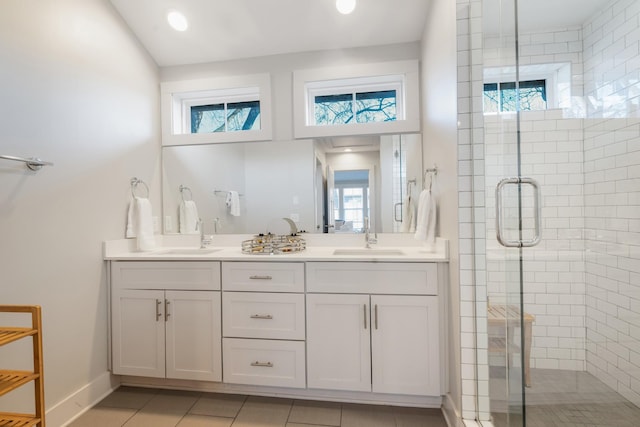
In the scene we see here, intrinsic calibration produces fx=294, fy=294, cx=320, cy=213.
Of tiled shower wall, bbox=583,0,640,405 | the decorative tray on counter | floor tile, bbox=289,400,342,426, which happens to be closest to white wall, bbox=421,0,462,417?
floor tile, bbox=289,400,342,426

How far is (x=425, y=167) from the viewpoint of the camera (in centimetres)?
212

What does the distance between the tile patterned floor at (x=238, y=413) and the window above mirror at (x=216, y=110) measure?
6.00 ft

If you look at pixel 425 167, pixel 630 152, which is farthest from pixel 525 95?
pixel 425 167

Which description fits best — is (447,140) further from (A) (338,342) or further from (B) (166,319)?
(B) (166,319)

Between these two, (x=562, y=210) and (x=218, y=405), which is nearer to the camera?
(x=562, y=210)

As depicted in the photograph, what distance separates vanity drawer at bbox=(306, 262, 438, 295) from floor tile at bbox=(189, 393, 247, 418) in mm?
824

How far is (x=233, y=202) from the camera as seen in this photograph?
2369mm

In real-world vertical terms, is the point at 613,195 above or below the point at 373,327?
above

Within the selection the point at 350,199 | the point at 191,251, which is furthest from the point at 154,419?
the point at 350,199

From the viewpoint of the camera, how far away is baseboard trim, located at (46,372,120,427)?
154cm

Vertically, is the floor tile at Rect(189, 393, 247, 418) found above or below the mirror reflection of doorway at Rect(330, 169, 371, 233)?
below

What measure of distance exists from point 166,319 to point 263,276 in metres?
0.69

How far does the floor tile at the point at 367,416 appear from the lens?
5.15 feet

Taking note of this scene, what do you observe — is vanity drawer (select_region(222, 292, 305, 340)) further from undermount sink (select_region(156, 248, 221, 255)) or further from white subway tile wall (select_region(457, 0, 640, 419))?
white subway tile wall (select_region(457, 0, 640, 419))
